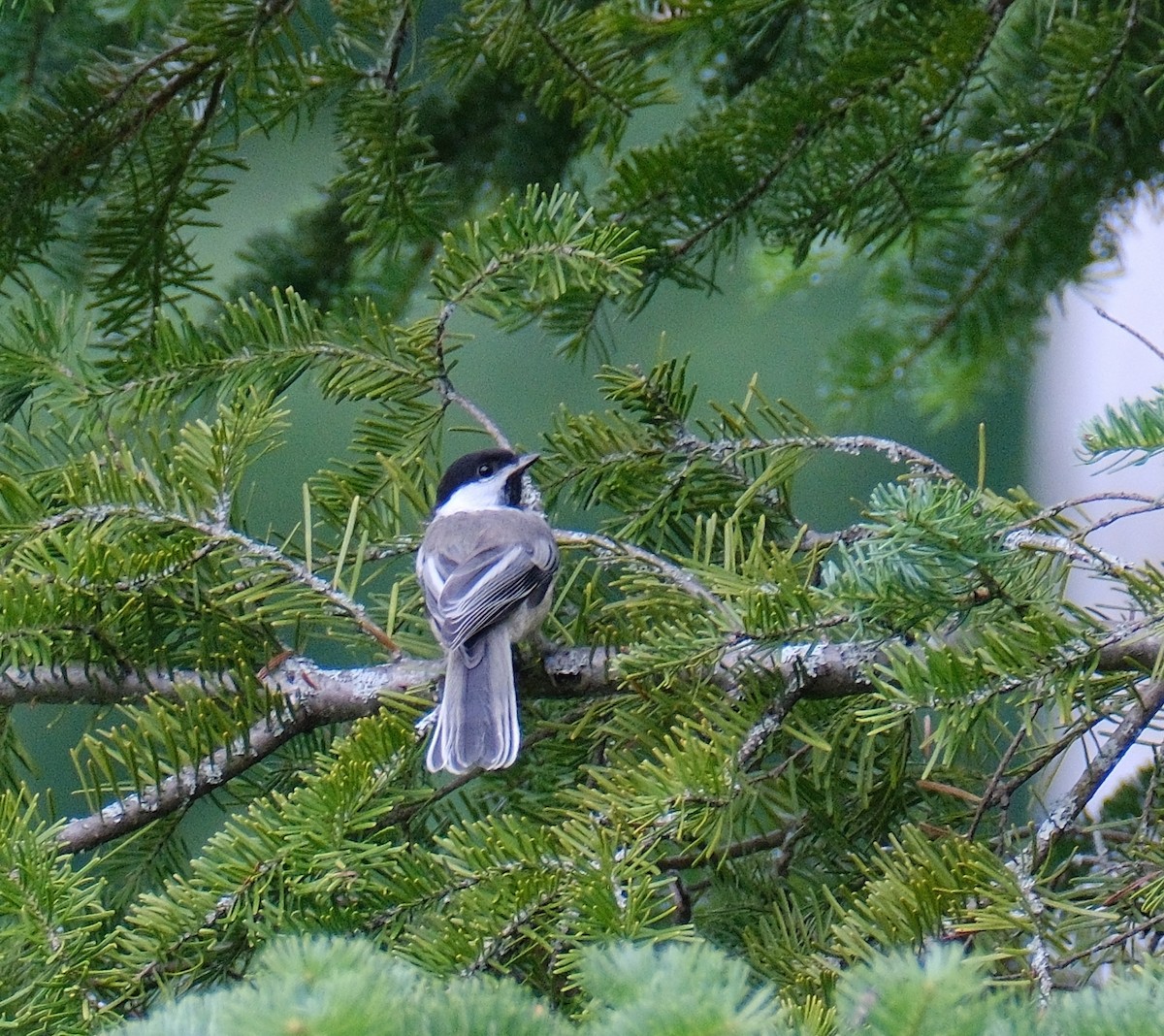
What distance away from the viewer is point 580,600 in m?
0.97

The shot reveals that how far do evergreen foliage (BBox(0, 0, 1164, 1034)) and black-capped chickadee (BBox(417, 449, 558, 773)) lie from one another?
0.11 feet

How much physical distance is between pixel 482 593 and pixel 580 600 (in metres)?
0.12

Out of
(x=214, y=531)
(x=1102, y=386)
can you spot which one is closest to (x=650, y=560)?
(x=214, y=531)

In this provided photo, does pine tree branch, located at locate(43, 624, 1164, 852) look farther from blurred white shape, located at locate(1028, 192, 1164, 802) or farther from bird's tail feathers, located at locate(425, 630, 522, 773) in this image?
blurred white shape, located at locate(1028, 192, 1164, 802)

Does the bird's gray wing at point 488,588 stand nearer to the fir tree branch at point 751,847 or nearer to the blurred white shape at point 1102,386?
the fir tree branch at point 751,847

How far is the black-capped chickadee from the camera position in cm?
74

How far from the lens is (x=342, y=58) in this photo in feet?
3.44

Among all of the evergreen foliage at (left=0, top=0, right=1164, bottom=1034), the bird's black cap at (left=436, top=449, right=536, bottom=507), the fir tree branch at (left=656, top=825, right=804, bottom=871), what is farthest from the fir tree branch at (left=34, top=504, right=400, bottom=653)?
the bird's black cap at (left=436, top=449, right=536, bottom=507)

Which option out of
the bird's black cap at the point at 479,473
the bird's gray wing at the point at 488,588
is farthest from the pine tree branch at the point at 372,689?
the bird's black cap at the point at 479,473

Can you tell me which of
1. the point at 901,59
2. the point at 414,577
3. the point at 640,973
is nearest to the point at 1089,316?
the point at 901,59

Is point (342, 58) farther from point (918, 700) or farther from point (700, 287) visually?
point (918, 700)

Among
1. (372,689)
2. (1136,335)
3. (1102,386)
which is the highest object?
(1102,386)

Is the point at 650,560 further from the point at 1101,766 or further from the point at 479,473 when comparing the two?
the point at 479,473

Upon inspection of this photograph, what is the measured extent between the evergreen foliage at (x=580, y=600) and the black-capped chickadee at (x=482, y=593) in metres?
0.03
